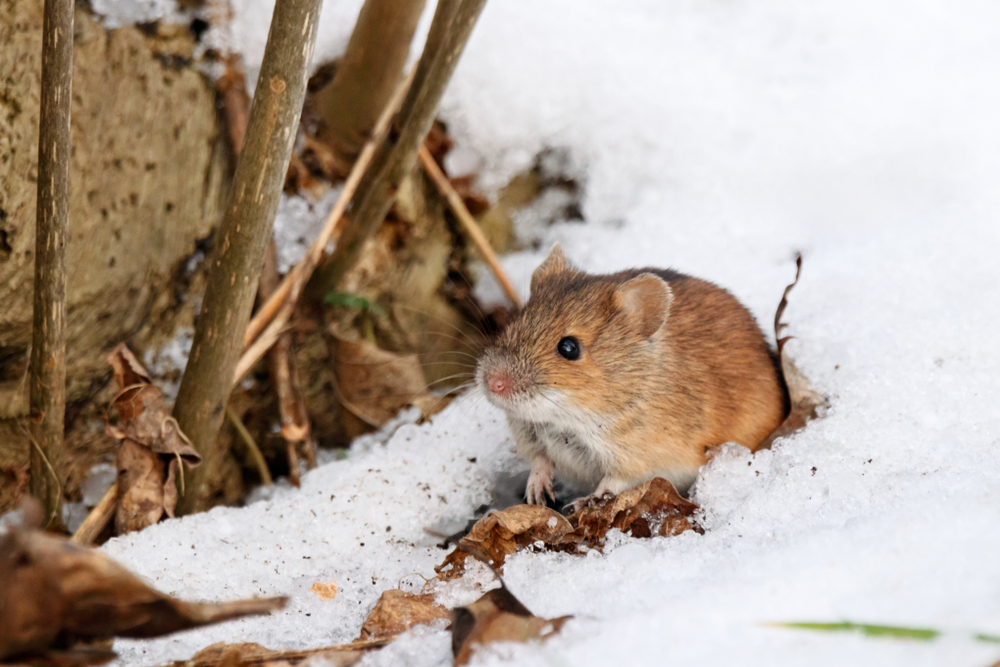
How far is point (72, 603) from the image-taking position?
1606 millimetres

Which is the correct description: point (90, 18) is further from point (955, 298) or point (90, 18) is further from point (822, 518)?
point (955, 298)

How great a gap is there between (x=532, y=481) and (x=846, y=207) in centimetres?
243

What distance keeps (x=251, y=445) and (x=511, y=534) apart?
1.63 meters

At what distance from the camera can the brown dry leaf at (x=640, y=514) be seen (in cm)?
269

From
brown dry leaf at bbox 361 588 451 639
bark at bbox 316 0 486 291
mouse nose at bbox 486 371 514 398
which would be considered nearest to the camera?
brown dry leaf at bbox 361 588 451 639

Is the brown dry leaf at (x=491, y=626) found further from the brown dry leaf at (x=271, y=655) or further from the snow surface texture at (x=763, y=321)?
the brown dry leaf at (x=271, y=655)

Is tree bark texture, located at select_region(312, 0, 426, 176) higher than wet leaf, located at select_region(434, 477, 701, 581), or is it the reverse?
tree bark texture, located at select_region(312, 0, 426, 176)

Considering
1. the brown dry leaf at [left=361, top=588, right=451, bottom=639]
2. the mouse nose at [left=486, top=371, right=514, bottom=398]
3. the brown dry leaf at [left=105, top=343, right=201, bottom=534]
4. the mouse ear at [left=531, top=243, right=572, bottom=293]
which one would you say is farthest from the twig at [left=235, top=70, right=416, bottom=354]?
the brown dry leaf at [left=361, top=588, right=451, bottom=639]

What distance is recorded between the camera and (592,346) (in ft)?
10.1

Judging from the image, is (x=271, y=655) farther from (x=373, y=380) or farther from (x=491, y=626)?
(x=373, y=380)

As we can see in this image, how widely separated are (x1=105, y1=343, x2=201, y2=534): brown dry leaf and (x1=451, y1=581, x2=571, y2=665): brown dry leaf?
1.42 metres

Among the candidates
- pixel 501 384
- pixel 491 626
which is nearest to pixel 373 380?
pixel 501 384

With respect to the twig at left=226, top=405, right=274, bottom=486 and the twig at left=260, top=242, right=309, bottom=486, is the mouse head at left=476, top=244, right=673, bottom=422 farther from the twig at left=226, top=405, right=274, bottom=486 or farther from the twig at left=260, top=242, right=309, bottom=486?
the twig at left=226, top=405, right=274, bottom=486

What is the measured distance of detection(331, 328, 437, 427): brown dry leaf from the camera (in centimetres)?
408
